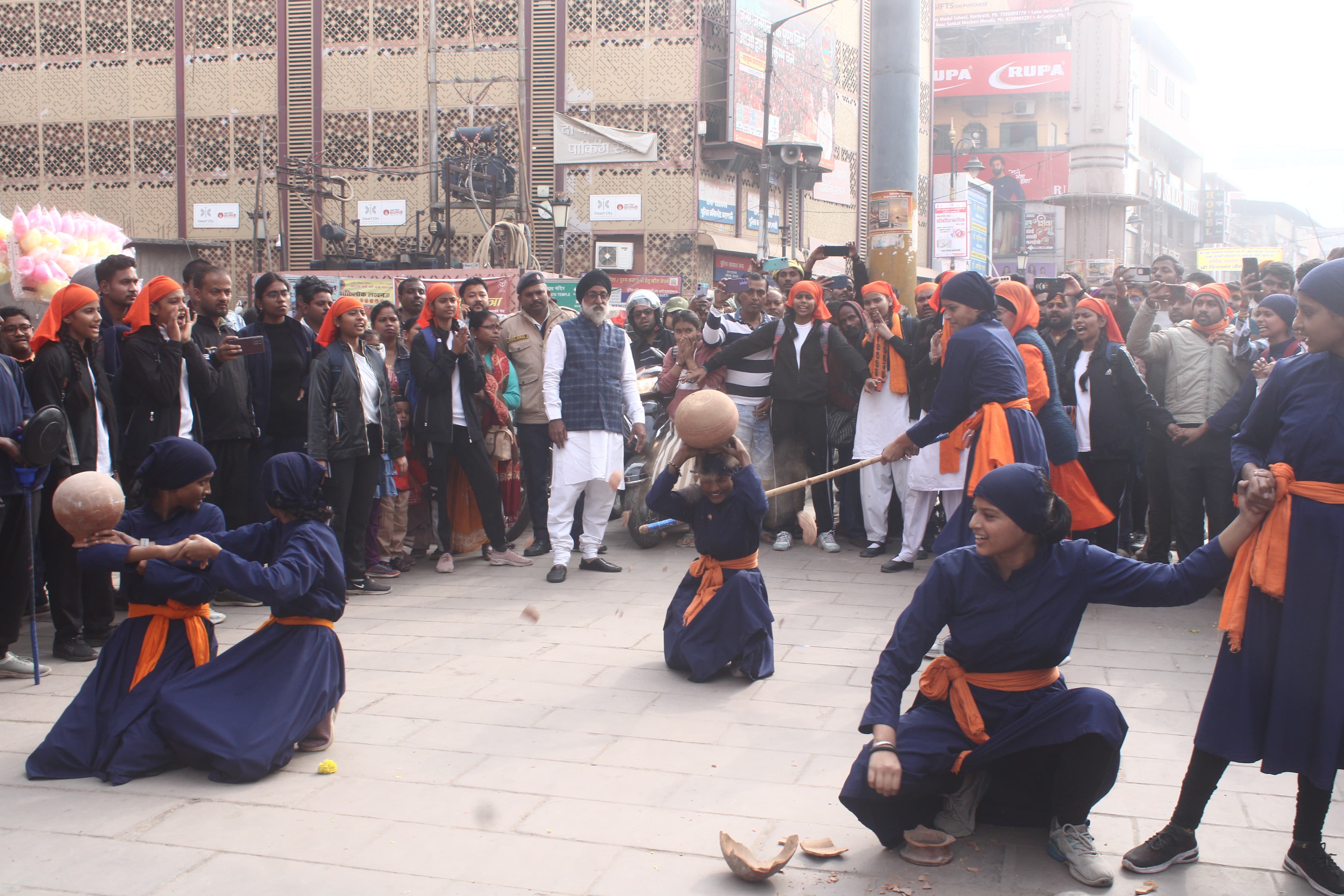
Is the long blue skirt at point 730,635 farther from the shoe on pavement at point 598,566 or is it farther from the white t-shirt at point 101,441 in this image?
the white t-shirt at point 101,441

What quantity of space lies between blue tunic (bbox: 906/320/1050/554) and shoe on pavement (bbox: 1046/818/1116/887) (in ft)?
6.67

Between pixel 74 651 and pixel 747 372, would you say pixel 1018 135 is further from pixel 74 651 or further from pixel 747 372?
pixel 74 651

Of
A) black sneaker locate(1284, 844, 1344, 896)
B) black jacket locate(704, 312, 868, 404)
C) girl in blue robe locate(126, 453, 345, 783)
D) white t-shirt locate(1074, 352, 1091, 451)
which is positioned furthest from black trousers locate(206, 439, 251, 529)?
black sneaker locate(1284, 844, 1344, 896)

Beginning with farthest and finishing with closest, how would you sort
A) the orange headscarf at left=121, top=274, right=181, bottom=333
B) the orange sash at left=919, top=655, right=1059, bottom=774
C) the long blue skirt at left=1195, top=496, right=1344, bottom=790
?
the orange headscarf at left=121, top=274, right=181, bottom=333, the orange sash at left=919, top=655, right=1059, bottom=774, the long blue skirt at left=1195, top=496, right=1344, bottom=790

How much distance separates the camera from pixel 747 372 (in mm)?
8562

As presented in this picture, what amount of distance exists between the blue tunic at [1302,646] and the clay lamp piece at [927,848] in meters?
0.76

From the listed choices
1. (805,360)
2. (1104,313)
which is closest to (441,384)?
(805,360)

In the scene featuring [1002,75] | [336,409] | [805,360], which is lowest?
[336,409]

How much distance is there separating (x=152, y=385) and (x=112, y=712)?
240cm

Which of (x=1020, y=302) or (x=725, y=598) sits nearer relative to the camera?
(x=725, y=598)

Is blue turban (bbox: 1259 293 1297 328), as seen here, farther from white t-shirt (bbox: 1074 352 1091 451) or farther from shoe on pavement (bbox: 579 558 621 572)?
shoe on pavement (bbox: 579 558 621 572)

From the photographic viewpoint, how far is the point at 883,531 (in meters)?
8.16

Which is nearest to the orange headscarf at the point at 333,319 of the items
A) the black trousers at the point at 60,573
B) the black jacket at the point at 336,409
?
the black jacket at the point at 336,409

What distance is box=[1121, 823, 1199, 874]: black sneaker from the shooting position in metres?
3.09
